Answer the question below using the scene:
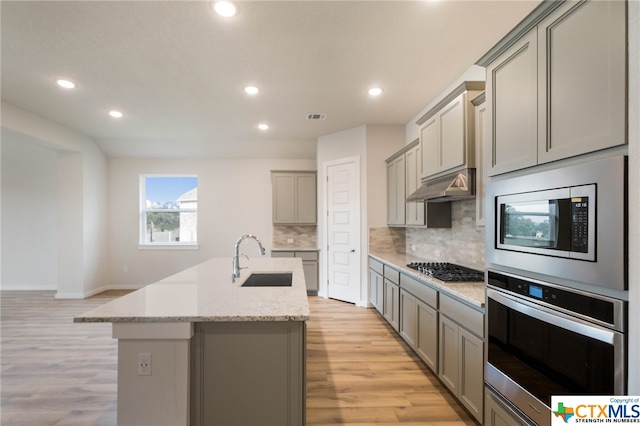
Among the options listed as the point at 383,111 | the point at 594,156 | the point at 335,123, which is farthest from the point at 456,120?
the point at 335,123

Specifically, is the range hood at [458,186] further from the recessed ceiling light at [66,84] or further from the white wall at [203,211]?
the recessed ceiling light at [66,84]

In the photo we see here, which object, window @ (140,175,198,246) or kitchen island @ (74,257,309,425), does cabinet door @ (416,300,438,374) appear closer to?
kitchen island @ (74,257,309,425)

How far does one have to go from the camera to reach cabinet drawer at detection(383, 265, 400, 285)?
3289 millimetres

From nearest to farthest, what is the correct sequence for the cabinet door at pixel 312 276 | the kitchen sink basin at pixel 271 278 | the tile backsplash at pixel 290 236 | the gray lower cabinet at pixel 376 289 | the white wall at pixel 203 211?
the kitchen sink basin at pixel 271 278, the gray lower cabinet at pixel 376 289, the cabinet door at pixel 312 276, the white wall at pixel 203 211, the tile backsplash at pixel 290 236

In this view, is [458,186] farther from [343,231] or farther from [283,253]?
[283,253]

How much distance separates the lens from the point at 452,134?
2.51m

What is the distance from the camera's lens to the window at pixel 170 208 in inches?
245

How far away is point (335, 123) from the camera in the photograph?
4.59 meters

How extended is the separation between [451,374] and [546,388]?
99cm

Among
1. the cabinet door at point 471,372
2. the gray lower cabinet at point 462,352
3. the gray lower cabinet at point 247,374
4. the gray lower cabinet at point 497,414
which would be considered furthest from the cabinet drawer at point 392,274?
the gray lower cabinet at point 247,374

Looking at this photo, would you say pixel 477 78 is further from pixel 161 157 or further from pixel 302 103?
pixel 161 157

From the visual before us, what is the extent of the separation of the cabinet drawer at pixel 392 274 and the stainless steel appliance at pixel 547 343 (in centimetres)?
164

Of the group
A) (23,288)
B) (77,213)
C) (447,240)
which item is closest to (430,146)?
Result: (447,240)

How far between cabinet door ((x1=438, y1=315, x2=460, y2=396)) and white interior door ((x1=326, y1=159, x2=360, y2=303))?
2.39 metres
